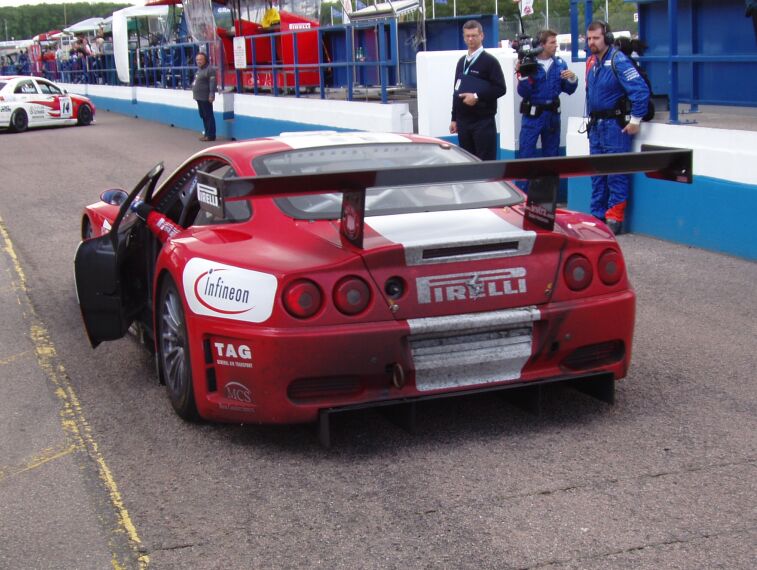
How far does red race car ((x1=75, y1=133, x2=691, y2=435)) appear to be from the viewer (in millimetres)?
4371

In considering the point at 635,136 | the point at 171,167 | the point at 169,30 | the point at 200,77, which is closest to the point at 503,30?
the point at 169,30

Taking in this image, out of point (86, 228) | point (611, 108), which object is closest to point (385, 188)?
point (86, 228)

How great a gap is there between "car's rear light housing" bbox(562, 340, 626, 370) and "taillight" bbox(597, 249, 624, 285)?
0.93 feet

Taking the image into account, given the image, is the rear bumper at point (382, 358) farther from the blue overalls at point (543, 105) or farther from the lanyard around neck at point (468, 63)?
the blue overalls at point (543, 105)

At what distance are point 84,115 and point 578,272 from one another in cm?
2774

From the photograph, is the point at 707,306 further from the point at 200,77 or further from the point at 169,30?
the point at 169,30

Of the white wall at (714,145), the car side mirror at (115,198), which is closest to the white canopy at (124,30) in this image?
the white wall at (714,145)

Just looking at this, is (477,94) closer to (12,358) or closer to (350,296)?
(12,358)

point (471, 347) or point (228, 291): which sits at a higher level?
point (228, 291)

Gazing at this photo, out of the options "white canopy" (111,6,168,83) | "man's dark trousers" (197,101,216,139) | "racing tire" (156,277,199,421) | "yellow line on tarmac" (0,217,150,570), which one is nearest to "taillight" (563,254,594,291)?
"racing tire" (156,277,199,421)

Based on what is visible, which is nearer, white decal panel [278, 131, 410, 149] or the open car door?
white decal panel [278, 131, 410, 149]

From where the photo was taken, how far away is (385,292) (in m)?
4.43

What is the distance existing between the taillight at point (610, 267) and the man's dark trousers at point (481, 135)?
6.31 meters

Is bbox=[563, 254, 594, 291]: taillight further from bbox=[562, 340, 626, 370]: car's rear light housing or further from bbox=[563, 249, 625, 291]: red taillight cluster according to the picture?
bbox=[562, 340, 626, 370]: car's rear light housing
